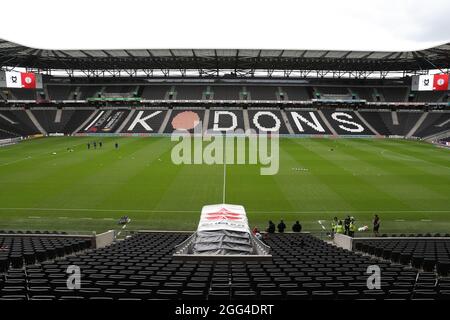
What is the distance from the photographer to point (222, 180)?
3319 cm

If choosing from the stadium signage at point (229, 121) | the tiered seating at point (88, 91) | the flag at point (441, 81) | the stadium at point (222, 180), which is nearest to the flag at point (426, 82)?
the stadium at point (222, 180)

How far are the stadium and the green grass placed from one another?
0.19 metres

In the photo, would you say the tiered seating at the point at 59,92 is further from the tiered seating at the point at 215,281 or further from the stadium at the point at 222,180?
the tiered seating at the point at 215,281

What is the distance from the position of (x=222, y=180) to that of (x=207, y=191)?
4.20 meters

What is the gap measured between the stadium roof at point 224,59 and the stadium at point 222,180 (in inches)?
22.4

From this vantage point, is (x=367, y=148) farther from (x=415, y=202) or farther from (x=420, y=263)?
(x=420, y=263)

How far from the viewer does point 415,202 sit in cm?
2609

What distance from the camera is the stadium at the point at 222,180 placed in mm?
8172

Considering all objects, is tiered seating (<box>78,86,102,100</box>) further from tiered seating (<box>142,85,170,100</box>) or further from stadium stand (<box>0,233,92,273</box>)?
stadium stand (<box>0,233,92,273</box>)

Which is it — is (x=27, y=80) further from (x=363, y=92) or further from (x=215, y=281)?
(x=363, y=92)

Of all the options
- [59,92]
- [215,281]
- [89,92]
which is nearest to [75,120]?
[89,92]

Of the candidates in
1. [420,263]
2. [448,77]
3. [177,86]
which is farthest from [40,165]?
[448,77]

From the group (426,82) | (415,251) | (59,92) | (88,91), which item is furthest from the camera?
(88,91)

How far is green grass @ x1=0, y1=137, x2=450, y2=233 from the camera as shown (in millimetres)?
22688
